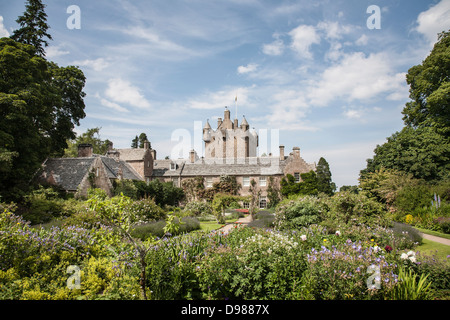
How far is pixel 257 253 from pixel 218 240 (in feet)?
9.24

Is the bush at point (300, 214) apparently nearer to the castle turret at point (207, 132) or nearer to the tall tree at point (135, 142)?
the castle turret at point (207, 132)

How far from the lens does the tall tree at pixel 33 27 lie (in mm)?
22547

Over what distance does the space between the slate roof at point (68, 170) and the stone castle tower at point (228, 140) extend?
22426 millimetres

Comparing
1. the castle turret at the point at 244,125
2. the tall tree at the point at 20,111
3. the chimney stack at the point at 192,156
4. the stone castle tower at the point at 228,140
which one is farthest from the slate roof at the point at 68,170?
the castle turret at the point at 244,125

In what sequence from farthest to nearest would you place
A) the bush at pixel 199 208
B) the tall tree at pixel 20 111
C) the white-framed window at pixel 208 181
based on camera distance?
the white-framed window at pixel 208 181 < the bush at pixel 199 208 < the tall tree at pixel 20 111

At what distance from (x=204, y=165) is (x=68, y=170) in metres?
18.4

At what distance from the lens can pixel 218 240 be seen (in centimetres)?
885

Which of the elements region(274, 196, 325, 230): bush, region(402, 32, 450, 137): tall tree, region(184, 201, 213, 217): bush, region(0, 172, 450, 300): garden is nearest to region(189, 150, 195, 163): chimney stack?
region(184, 201, 213, 217): bush

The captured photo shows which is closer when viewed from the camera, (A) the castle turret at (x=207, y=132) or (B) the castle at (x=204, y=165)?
(B) the castle at (x=204, y=165)

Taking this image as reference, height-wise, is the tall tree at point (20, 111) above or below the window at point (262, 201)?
above

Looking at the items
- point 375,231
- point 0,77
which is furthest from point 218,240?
point 0,77

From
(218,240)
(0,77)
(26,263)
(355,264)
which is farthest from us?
(0,77)

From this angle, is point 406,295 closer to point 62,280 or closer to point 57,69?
point 62,280

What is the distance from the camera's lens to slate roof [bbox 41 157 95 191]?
2278cm
